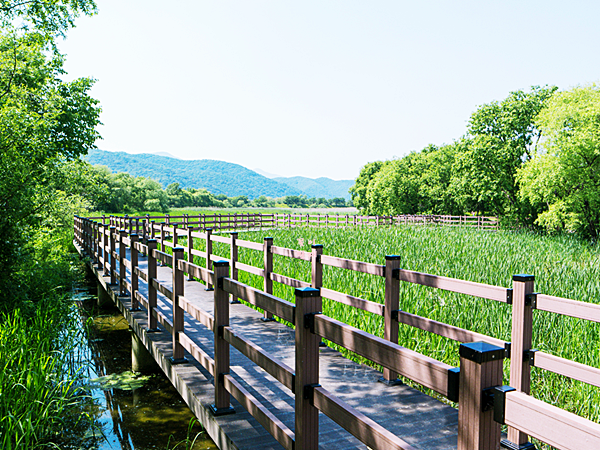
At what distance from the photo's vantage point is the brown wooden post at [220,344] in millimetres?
3869

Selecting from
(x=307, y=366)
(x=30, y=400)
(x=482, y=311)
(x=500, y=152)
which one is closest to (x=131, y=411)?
(x=30, y=400)

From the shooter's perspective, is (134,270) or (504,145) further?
(504,145)

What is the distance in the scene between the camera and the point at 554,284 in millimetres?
9180

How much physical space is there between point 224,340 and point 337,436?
115 cm

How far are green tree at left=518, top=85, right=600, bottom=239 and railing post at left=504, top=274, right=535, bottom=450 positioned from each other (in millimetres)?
27588

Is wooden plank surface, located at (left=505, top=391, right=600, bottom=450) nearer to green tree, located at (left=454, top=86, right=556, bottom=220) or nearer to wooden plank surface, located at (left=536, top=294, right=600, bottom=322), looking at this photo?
wooden plank surface, located at (left=536, top=294, right=600, bottom=322)

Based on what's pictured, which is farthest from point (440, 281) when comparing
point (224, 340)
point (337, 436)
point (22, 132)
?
point (22, 132)

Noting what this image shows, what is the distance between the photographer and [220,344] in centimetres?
390

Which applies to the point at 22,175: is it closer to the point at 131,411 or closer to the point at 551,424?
the point at 131,411

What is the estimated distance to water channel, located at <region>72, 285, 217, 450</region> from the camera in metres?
5.16

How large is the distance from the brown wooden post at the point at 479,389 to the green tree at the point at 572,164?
1168 inches

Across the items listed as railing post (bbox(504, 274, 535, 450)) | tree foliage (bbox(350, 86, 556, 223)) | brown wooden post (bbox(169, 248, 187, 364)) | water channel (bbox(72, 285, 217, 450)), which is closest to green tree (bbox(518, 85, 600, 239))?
tree foliage (bbox(350, 86, 556, 223))

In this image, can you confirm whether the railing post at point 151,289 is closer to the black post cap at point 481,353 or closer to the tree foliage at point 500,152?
the black post cap at point 481,353

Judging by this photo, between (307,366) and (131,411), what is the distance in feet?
14.1
